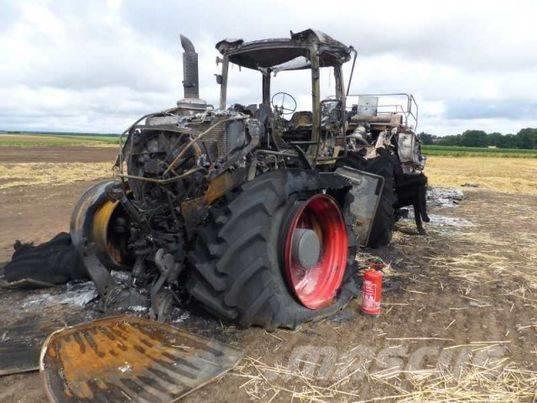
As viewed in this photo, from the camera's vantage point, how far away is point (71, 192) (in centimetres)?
1316

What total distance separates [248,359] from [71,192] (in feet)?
36.6

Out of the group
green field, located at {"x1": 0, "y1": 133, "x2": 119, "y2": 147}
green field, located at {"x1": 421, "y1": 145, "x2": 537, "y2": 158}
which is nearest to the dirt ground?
green field, located at {"x1": 421, "y1": 145, "x2": 537, "y2": 158}

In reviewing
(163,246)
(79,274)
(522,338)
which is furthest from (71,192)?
(522,338)

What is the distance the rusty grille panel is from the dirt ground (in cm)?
16

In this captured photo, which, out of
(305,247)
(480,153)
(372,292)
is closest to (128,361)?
(305,247)

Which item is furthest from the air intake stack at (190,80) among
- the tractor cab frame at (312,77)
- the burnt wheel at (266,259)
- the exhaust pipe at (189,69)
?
the burnt wheel at (266,259)

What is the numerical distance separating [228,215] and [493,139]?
86871 mm

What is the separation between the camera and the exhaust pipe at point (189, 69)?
14.6ft

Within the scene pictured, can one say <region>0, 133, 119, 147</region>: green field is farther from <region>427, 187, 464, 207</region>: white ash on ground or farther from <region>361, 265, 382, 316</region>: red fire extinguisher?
<region>361, 265, 382, 316</region>: red fire extinguisher

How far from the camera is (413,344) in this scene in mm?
3748

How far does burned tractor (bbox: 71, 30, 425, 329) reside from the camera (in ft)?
12.0

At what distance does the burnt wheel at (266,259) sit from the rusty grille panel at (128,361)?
0.36 meters

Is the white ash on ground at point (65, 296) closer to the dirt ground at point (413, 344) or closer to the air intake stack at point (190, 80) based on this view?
the dirt ground at point (413, 344)

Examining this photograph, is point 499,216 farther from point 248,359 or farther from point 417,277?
point 248,359
